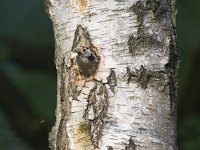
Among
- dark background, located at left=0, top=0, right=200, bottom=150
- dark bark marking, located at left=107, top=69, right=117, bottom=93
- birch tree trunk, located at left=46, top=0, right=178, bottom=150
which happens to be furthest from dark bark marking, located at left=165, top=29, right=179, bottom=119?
dark background, located at left=0, top=0, right=200, bottom=150

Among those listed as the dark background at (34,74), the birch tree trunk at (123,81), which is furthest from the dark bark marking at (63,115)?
the dark background at (34,74)

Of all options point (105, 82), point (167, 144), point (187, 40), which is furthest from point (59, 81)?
point (187, 40)

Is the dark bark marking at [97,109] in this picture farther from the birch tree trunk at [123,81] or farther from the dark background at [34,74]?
the dark background at [34,74]

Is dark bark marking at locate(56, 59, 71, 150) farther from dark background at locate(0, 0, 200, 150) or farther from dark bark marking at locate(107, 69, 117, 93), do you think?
dark background at locate(0, 0, 200, 150)

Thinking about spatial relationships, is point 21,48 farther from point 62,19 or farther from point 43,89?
point 62,19

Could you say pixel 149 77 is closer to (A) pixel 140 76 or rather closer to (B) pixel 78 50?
(A) pixel 140 76

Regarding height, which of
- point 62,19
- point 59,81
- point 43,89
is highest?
point 62,19

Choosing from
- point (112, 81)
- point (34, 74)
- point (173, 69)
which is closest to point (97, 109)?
point (112, 81)
